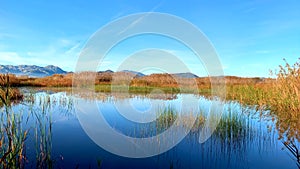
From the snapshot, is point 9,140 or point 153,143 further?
point 153,143

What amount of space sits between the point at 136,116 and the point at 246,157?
15.5ft

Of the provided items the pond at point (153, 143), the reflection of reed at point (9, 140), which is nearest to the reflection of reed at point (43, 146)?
the pond at point (153, 143)

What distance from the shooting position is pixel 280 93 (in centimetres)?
1021

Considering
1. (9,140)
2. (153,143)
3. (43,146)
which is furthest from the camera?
(153,143)

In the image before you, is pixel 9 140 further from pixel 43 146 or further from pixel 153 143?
pixel 153 143

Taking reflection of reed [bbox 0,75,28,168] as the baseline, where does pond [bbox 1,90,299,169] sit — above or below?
below

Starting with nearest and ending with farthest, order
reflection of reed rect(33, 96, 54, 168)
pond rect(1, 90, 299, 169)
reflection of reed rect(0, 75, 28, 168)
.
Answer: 1. reflection of reed rect(0, 75, 28, 168)
2. reflection of reed rect(33, 96, 54, 168)
3. pond rect(1, 90, 299, 169)

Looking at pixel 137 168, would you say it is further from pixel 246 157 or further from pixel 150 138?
pixel 246 157

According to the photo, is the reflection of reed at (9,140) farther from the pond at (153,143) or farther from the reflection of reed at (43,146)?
the reflection of reed at (43,146)

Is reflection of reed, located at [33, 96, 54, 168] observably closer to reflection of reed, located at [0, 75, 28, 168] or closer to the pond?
the pond

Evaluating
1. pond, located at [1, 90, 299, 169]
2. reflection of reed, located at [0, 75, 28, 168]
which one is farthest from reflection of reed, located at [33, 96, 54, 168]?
reflection of reed, located at [0, 75, 28, 168]

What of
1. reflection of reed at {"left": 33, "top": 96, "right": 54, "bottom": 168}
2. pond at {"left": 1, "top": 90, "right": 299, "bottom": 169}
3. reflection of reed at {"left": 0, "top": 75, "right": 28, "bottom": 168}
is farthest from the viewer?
pond at {"left": 1, "top": 90, "right": 299, "bottom": 169}

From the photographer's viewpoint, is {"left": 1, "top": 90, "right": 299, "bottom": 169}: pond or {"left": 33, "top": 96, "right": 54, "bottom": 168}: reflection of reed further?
{"left": 1, "top": 90, "right": 299, "bottom": 169}: pond

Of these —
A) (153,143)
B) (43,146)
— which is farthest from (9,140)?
(153,143)
